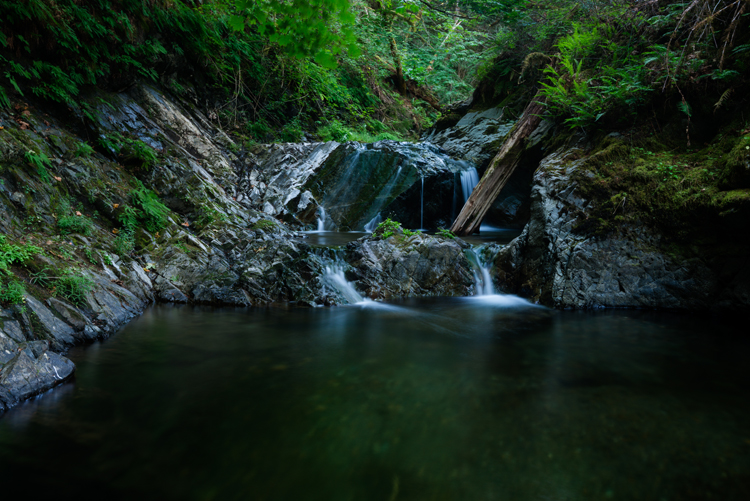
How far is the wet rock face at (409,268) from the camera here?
6.45 m

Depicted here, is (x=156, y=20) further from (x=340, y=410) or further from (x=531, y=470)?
(x=531, y=470)

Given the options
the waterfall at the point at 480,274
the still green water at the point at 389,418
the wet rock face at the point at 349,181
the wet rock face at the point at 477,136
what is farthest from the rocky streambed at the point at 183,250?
the wet rock face at the point at 477,136

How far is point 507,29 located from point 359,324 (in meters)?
11.8

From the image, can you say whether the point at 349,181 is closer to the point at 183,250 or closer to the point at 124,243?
the point at 183,250

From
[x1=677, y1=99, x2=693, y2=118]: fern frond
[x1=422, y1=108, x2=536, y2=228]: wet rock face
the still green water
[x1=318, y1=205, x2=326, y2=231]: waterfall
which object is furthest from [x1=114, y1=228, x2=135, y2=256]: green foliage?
[x1=677, y1=99, x2=693, y2=118]: fern frond

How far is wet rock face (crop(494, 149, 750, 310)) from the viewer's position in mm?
5105

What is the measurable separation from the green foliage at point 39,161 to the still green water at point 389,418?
8.69ft

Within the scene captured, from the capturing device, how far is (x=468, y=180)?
10.5 m

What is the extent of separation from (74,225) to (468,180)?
342 inches

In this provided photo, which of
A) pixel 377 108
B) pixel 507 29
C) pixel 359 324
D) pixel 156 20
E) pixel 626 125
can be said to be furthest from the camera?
pixel 377 108

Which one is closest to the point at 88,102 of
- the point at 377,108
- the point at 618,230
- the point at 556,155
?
the point at 556,155

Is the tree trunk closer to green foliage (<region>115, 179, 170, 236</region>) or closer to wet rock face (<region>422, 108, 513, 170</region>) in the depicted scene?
wet rock face (<region>422, 108, 513, 170</region>)

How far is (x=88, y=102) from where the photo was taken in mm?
6891

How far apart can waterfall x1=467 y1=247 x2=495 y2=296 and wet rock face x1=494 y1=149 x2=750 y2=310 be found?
39 centimetres
